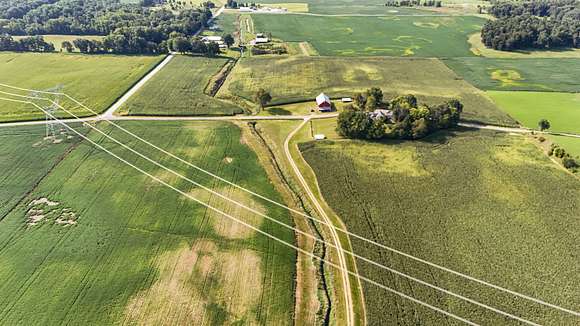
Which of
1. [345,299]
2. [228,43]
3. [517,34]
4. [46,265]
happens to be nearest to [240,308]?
[345,299]

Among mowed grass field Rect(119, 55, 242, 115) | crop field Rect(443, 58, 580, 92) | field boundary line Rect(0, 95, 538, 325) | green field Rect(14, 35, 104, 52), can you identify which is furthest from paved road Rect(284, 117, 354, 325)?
green field Rect(14, 35, 104, 52)

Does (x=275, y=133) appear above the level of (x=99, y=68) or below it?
below

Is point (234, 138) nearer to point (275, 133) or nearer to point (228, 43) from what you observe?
point (275, 133)

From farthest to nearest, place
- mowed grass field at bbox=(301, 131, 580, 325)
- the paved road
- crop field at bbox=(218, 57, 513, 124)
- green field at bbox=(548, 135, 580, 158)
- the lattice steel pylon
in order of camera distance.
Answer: crop field at bbox=(218, 57, 513, 124) < the lattice steel pylon < green field at bbox=(548, 135, 580, 158) < mowed grass field at bbox=(301, 131, 580, 325) < the paved road

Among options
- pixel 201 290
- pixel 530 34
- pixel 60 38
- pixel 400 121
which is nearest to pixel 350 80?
pixel 400 121

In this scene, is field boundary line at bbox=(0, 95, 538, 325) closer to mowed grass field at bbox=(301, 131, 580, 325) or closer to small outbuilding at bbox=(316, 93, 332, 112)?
mowed grass field at bbox=(301, 131, 580, 325)

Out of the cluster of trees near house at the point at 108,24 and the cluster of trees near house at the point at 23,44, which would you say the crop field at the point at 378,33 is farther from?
the cluster of trees near house at the point at 23,44
